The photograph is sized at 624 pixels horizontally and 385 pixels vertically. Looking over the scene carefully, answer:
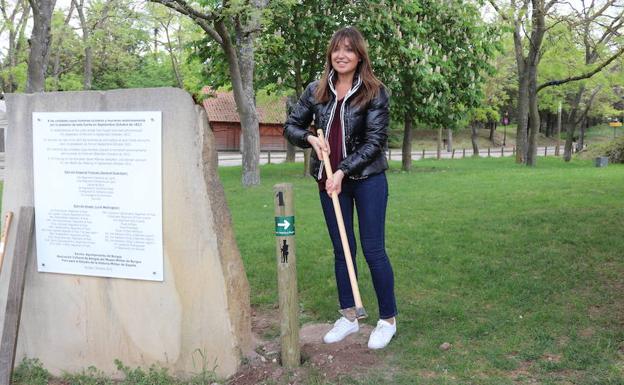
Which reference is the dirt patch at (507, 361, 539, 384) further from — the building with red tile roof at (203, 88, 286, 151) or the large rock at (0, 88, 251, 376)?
the building with red tile roof at (203, 88, 286, 151)

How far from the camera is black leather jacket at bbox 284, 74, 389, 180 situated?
3.89 meters

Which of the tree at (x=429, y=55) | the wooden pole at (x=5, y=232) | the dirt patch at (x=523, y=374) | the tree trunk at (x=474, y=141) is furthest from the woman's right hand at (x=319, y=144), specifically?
the tree trunk at (x=474, y=141)

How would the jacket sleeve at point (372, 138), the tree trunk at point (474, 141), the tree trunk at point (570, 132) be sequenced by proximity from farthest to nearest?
the tree trunk at point (474, 141)
the tree trunk at point (570, 132)
the jacket sleeve at point (372, 138)

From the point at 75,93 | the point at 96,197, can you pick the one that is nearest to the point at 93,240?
the point at 96,197

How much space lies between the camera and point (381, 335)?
4277 millimetres

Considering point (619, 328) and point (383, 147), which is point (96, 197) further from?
point (619, 328)

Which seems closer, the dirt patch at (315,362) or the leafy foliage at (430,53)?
the dirt patch at (315,362)

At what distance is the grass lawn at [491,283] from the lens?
396 cm

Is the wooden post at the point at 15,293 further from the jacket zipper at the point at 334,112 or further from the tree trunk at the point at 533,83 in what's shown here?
the tree trunk at the point at 533,83

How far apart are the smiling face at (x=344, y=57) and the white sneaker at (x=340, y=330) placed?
1753 mm

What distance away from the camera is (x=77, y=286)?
423 cm

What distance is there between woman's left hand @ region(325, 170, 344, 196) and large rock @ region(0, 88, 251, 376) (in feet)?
2.29

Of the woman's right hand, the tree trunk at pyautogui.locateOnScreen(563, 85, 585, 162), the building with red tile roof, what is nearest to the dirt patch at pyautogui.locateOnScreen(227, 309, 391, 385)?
the woman's right hand

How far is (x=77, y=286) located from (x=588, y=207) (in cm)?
756
